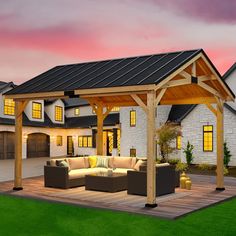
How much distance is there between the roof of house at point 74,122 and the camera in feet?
104

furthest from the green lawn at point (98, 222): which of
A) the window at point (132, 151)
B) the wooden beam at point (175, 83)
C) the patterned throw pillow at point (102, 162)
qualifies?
the window at point (132, 151)

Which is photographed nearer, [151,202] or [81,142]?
[151,202]

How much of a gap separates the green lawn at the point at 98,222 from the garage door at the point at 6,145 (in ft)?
64.1

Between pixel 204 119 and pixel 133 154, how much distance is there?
22.8ft

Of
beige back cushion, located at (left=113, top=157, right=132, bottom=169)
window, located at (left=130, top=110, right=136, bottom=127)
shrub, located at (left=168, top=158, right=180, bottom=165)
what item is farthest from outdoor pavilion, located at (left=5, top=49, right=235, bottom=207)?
window, located at (left=130, top=110, right=136, bottom=127)

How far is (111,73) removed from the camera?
1347cm

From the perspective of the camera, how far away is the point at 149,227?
29.1 feet

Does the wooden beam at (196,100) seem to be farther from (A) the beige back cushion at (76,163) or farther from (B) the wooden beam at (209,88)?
(A) the beige back cushion at (76,163)

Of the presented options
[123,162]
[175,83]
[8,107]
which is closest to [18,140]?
[123,162]

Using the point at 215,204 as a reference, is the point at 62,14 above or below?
above

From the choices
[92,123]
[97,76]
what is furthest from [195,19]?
[92,123]

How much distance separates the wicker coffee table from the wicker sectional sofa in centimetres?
66

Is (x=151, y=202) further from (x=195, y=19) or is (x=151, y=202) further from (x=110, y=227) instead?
(x=195, y=19)

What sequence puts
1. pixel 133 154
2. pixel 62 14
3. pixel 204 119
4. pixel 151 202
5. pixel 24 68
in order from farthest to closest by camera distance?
pixel 24 68, pixel 133 154, pixel 204 119, pixel 62 14, pixel 151 202
